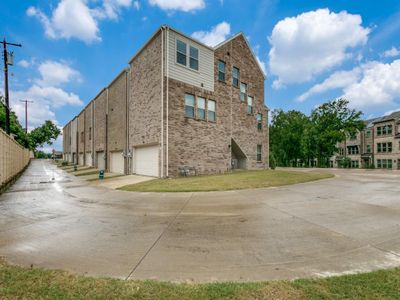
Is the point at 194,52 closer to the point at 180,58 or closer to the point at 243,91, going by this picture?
the point at 180,58

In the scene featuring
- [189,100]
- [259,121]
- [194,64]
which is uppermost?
[194,64]

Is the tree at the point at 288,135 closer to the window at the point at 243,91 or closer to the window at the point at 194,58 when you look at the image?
the window at the point at 243,91

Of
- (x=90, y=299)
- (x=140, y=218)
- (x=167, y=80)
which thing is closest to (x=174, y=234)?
(x=140, y=218)

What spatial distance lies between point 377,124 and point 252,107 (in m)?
32.6

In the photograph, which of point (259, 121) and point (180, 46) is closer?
point (180, 46)

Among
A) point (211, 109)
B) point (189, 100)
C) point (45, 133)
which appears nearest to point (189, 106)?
point (189, 100)

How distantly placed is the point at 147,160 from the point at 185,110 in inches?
189

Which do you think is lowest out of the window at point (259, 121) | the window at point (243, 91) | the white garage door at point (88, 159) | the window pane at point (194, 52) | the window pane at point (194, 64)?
the white garage door at point (88, 159)

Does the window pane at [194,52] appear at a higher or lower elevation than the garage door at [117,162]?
higher

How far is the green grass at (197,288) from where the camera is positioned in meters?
2.48

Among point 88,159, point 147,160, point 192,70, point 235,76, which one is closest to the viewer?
point 192,70

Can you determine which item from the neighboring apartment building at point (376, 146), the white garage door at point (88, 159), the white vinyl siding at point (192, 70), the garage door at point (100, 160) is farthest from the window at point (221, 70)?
the neighboring apartment building at point (376, 146)

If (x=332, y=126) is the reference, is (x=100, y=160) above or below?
below

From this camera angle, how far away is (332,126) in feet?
138
